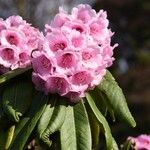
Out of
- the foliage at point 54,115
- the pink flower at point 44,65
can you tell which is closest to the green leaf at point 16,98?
the foliage at point 54,115

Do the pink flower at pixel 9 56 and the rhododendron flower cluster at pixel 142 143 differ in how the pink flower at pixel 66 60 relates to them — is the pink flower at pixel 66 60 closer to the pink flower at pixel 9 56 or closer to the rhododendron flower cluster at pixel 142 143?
the pink flower at pixel 9 56

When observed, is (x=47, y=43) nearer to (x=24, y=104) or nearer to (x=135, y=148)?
(x=24, y=104)

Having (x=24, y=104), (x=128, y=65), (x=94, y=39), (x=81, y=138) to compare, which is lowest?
(x=81, y=138)

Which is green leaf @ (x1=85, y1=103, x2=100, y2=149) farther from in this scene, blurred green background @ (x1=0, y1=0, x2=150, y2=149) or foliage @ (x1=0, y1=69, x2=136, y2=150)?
blurred green background @ (x1=0, y1=0, x2=150, y2=149)

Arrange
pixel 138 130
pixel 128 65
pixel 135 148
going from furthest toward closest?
pixel 128 65, pixel 138 130, pixel 135 148

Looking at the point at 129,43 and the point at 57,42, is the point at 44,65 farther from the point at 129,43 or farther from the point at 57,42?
the point at 129,43

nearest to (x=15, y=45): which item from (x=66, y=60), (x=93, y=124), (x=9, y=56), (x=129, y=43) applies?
(x=9, y=56)

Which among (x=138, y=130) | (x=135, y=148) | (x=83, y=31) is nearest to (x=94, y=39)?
(x=83, y=31)
